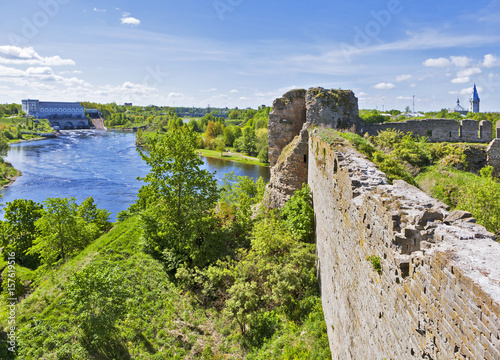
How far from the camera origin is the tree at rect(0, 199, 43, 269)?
26375 mm

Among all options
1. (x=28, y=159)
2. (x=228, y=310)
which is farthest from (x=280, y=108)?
(x=28, y=159)

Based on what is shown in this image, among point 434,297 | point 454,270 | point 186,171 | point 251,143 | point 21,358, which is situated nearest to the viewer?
point 454,270

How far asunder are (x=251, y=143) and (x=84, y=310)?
70.1 metres

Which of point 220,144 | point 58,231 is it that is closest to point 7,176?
Answer: point 58,231

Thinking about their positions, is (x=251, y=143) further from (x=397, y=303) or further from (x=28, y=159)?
(x=397, y=303)

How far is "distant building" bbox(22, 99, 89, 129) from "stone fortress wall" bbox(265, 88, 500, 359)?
527 feet

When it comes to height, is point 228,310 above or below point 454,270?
below

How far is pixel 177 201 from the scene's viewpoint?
1738 centimetres

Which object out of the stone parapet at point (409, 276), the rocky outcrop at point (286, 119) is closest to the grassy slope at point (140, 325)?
the stone parapet at point (409, 276)

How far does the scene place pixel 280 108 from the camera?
18219 millimetres

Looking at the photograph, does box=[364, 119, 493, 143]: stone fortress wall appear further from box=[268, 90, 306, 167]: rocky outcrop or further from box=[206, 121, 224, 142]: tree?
box=[206, 121, 224, 142]: tree

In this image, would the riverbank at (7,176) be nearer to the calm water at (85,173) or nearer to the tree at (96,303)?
the calm water at (85,173)

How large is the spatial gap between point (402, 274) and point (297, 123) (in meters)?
14.9

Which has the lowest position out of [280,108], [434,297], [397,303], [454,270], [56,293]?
[56,293]
